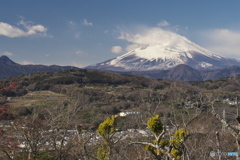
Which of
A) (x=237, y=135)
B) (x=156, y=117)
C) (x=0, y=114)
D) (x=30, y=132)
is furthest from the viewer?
(x=30, y=132)

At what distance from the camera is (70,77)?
353 feet

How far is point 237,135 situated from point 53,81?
10009 cm

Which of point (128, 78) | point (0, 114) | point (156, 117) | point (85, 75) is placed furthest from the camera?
point (128, 78)

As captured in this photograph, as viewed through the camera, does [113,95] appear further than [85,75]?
No

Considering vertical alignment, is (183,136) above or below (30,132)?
above

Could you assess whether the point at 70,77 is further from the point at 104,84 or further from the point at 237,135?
the point at 237,135

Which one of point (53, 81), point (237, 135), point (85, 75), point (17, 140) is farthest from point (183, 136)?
point (85, 75)

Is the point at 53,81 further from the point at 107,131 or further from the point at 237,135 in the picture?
the point at 237,135

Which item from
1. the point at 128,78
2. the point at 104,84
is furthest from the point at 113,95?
the point at 128,78

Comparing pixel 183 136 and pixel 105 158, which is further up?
pixel 183 136

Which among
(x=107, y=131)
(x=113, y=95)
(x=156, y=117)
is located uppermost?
(x=156, y=117)

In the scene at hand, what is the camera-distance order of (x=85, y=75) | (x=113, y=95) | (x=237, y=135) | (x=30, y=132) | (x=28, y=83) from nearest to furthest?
(x=237, y=135)
(x=30, y=132)
(x=113, y=95)
(x=28, y=83)
(x=85, y=75)

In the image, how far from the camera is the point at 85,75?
390 ft

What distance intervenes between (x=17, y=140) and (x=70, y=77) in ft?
313
